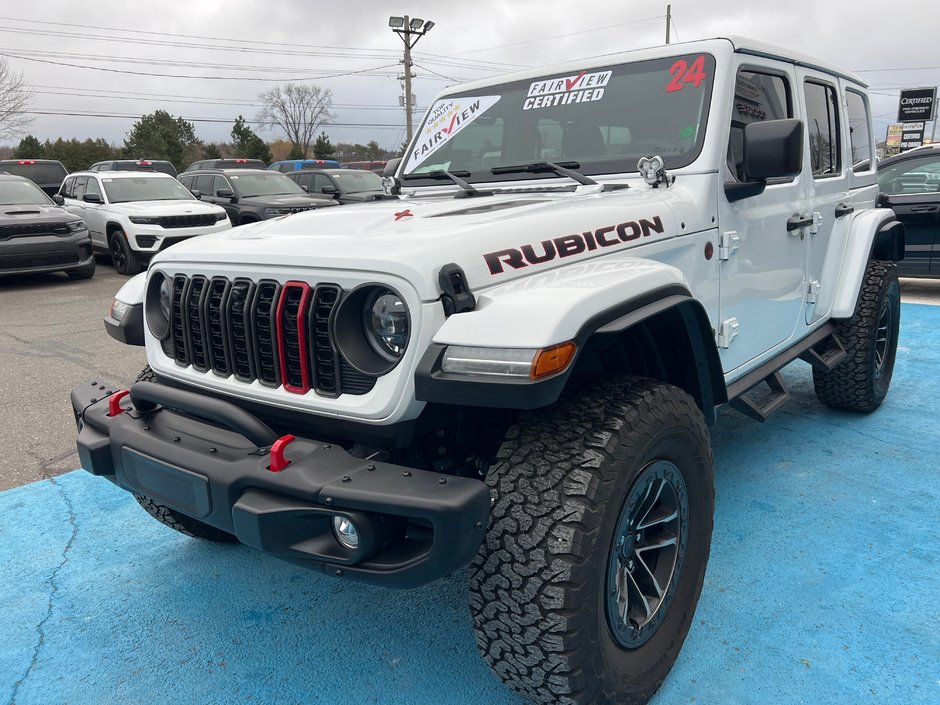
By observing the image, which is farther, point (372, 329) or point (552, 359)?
point (372, 329)

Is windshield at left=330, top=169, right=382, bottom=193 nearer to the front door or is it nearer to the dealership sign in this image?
the front door

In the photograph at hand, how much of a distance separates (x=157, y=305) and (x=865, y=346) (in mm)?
3721

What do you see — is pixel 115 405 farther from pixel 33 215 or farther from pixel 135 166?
pixel 135 166

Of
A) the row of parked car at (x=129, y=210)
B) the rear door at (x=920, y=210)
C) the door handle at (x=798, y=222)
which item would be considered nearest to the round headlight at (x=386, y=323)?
the door handle at (x=798, y=222)

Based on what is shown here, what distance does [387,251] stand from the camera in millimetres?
1872

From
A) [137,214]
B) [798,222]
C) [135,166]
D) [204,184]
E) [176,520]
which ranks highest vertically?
[135,166]

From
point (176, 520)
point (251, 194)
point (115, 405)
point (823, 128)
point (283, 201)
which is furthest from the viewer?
point (251, 194)

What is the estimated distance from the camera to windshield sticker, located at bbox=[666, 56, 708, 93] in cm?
287

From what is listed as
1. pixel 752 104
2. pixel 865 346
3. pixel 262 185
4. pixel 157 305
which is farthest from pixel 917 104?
pixel 157 305

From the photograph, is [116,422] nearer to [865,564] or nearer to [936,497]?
[865,564]

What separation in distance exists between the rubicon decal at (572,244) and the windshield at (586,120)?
1.75 feet

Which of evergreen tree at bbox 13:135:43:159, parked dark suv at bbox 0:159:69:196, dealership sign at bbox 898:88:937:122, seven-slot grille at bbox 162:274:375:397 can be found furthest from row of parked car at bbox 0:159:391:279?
evergreen tree at bbox 13:135:43:159

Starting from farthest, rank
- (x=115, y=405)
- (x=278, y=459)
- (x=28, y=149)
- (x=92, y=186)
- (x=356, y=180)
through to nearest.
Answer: (x=28, y=149), (x=356, y=180), (x=92, y=186), (x=115, y=405), (x=278, y=459)

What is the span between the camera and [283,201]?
12.6 m
